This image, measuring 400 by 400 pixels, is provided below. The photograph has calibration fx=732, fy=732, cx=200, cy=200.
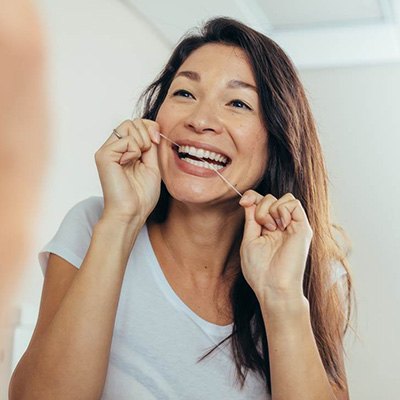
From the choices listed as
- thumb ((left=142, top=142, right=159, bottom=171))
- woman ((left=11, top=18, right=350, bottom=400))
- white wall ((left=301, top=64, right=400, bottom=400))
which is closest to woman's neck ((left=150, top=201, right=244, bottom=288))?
woman ((left=11, top=18, right=350, bottom=400))

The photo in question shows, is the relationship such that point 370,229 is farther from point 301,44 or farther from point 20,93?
point 20,93

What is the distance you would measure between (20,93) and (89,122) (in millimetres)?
388

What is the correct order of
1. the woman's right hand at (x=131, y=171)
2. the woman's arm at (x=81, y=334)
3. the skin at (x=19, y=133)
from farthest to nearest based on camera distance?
1. the skin at (x=19, y=133)
2. the woman's right hand at (x=131, y=171)
3. the woman's arm at (x=81, y=334)

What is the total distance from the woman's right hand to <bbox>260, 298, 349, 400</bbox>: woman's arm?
28cm

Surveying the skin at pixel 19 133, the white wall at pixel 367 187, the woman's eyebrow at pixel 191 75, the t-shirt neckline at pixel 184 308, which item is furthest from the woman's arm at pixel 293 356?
the white wall at pixel 367 187

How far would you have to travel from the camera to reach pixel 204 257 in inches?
54.7

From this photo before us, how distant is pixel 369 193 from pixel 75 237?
2.06 meters

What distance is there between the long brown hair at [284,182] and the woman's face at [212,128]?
0.11 ft

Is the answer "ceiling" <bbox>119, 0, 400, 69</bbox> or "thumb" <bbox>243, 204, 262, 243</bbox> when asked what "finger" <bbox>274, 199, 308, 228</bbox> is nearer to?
"thumb" <bbox>243, 204, 262, 243</bbox>

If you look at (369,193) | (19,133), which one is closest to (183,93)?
(19,133)

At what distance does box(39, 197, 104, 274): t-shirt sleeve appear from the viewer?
1.23 meters

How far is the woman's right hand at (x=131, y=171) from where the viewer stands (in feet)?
3.98

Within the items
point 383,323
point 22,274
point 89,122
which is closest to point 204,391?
point 22,274

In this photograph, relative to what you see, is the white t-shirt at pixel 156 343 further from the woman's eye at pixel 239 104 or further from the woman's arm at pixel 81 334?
the woman's eye at pixel 239 104
